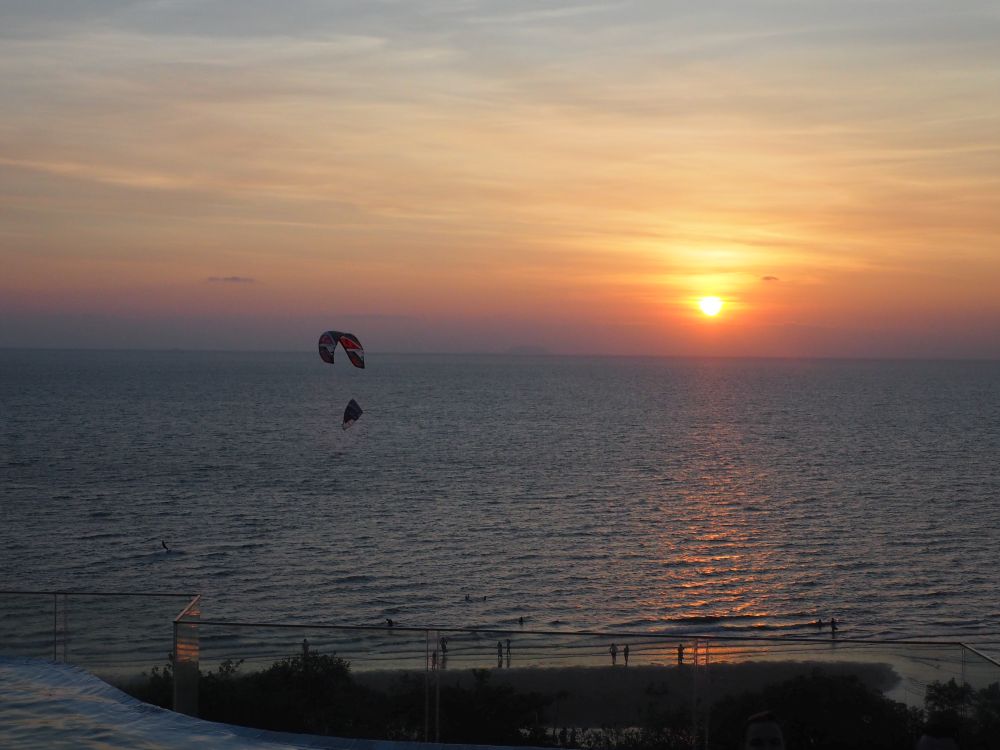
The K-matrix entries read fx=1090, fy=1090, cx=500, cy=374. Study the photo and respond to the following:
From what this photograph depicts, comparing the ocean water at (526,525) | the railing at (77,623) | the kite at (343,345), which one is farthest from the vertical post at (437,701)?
the ocean water at (526,525)

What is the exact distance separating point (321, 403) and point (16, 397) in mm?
51436

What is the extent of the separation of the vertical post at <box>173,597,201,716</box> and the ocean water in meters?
32.1

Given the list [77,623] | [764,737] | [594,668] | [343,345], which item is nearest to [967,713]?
[764,737]

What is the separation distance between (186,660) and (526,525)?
53.5 metres

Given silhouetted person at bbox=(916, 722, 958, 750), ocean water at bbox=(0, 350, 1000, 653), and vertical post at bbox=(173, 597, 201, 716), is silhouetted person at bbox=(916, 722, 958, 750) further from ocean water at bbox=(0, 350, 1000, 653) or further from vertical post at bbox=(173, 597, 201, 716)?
ocean water at bbox=(0, 350, 1000, 653)

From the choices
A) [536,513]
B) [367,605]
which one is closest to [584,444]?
[536,513]

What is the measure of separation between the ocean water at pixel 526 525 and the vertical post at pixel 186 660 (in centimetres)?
3209

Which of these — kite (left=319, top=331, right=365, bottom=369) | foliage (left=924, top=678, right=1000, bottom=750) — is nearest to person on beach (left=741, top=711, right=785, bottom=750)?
foliage (left=924, top=678, right=1000, bottom=750)

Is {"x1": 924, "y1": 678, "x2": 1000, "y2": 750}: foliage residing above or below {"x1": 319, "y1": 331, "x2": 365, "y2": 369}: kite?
below

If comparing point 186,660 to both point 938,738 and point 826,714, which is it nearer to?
point 826,714

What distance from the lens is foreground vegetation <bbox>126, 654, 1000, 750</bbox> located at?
10391mm

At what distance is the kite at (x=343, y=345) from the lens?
110 feet

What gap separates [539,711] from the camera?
435 inches

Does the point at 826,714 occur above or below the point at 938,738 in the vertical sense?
below
